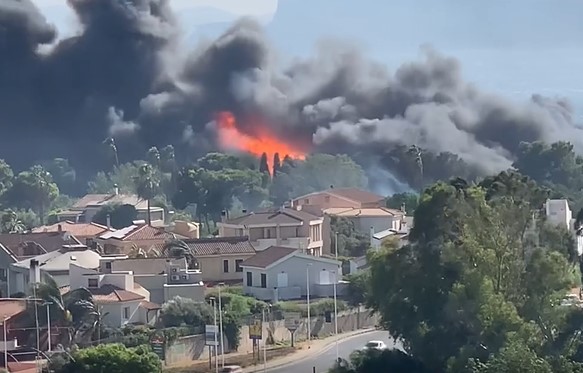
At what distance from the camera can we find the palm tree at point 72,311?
35.4 m

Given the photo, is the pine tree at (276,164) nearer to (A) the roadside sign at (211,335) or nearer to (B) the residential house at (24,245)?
(B) the residential house at (24,245)

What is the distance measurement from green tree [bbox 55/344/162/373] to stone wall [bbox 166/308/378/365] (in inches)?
156

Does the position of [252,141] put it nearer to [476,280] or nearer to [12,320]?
[12,320]

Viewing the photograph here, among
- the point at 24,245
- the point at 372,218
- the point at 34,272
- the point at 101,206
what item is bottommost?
the point at 34,272

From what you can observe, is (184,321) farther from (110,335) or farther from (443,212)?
(443,212)

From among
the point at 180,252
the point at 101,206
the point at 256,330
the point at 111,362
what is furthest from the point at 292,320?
the point at 101,206

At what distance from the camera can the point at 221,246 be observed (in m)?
45.5

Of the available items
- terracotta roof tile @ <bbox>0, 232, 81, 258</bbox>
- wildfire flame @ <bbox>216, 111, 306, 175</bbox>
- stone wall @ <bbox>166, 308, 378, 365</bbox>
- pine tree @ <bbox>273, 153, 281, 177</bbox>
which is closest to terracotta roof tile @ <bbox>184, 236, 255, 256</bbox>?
terracotta roof tile @ <bbox>0, 232, 81, 258</bbox>

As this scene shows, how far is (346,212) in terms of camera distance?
56.0 metres

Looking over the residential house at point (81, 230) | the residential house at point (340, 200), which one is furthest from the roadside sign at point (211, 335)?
the residential house at point (340, 200)

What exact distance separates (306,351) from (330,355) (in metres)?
1.23

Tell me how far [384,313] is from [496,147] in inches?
1958

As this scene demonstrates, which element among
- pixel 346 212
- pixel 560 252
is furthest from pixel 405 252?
pixel 346 212

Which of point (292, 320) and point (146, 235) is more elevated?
point (146, 235)
